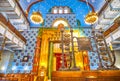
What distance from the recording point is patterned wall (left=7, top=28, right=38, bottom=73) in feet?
34.2

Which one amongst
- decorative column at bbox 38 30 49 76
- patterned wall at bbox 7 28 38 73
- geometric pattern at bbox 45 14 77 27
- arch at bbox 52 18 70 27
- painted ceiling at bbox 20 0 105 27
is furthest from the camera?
painted ceiling at bbox 20 0 105 27

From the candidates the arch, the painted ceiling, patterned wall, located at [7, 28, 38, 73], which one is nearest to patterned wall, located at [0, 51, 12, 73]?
patterned wall, located at [7, 28, 38, 73]

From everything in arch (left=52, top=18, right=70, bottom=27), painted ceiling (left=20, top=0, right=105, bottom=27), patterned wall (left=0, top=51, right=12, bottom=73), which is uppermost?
painted ceiling (left=20, top=0, right=105, bottom=27)

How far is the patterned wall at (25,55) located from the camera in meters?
10.4

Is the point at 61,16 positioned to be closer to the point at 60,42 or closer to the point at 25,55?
the point at 25,55

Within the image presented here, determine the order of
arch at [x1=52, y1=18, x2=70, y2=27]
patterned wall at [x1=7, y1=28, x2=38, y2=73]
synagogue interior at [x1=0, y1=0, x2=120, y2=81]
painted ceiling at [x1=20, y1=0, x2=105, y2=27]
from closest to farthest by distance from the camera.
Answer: synagogue interior at [x1=0, y1=0, x2=120, y2=81] → patterned wall at [x1=7, y1=28, x2=38, y2=73] → arch at [x1=52, y1=18, x2=70, y2=27] → painted ceiling at [x1=20, y1=0, x2=105, y2=27]

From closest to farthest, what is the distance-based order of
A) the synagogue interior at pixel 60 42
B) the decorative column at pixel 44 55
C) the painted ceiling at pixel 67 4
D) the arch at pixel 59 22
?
the synagogue interior at pixel 60 42
the decorative column at pixel 44 55
the arch at pixel 59 22
the painted ceiling at pixel 67 4

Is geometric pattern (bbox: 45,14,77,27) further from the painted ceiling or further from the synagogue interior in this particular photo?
the painted ceiling

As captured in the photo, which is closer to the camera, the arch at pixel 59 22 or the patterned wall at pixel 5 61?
the patterned wall at pixel 5 61

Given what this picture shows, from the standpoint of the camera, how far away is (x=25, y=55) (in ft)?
36.2

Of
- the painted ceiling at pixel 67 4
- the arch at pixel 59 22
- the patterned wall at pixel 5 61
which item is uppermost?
the painted ceiling at pixel 67 4

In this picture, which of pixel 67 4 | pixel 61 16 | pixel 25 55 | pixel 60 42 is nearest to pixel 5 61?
pixel 25 55

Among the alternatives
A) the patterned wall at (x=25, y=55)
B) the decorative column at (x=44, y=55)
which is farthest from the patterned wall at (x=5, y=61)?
the decorative column at (x=44, y=55)

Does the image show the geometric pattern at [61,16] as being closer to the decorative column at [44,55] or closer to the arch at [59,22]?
the arch at [59,22]
